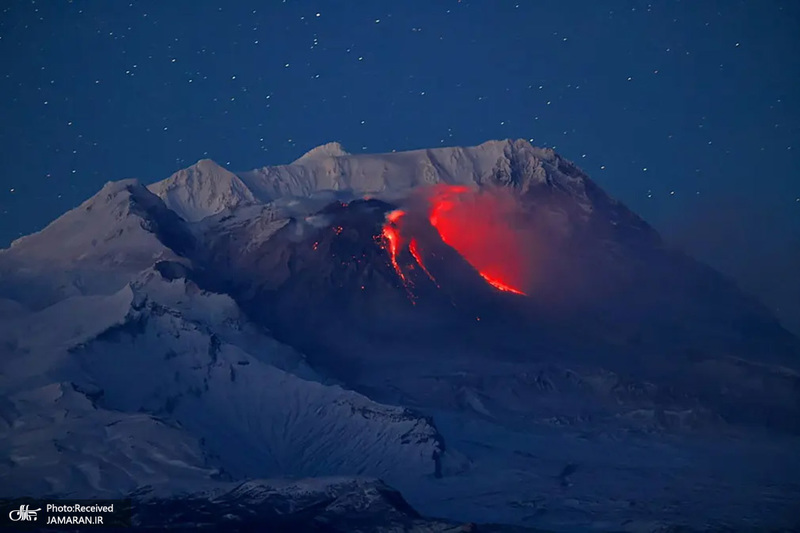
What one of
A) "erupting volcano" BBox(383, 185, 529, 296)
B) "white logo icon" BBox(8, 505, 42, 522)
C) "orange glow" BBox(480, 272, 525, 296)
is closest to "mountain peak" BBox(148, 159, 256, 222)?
"erupting volcano" BBox(383, 185, 529, 296)

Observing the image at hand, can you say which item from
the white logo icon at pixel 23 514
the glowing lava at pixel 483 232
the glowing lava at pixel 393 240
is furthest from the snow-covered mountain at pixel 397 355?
the white logo icon at pixel 23 514

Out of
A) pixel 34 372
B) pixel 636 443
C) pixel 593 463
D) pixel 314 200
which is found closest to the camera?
pixel 34 372

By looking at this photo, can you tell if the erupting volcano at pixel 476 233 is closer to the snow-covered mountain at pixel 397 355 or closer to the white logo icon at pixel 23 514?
the snow-covered mountain at pixel 397 355

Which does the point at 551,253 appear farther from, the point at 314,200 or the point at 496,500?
the point at 496,500

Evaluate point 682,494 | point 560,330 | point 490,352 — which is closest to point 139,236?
point 490,352

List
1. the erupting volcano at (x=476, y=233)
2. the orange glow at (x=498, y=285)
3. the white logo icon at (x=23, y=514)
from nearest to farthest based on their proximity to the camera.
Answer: the white logo icon at (x=23, y=514) < the erupting volcano at (x=476, y=233) < the orange glow at (x=498, y=285)

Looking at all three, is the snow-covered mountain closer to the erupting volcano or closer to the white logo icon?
the erupting volcano
